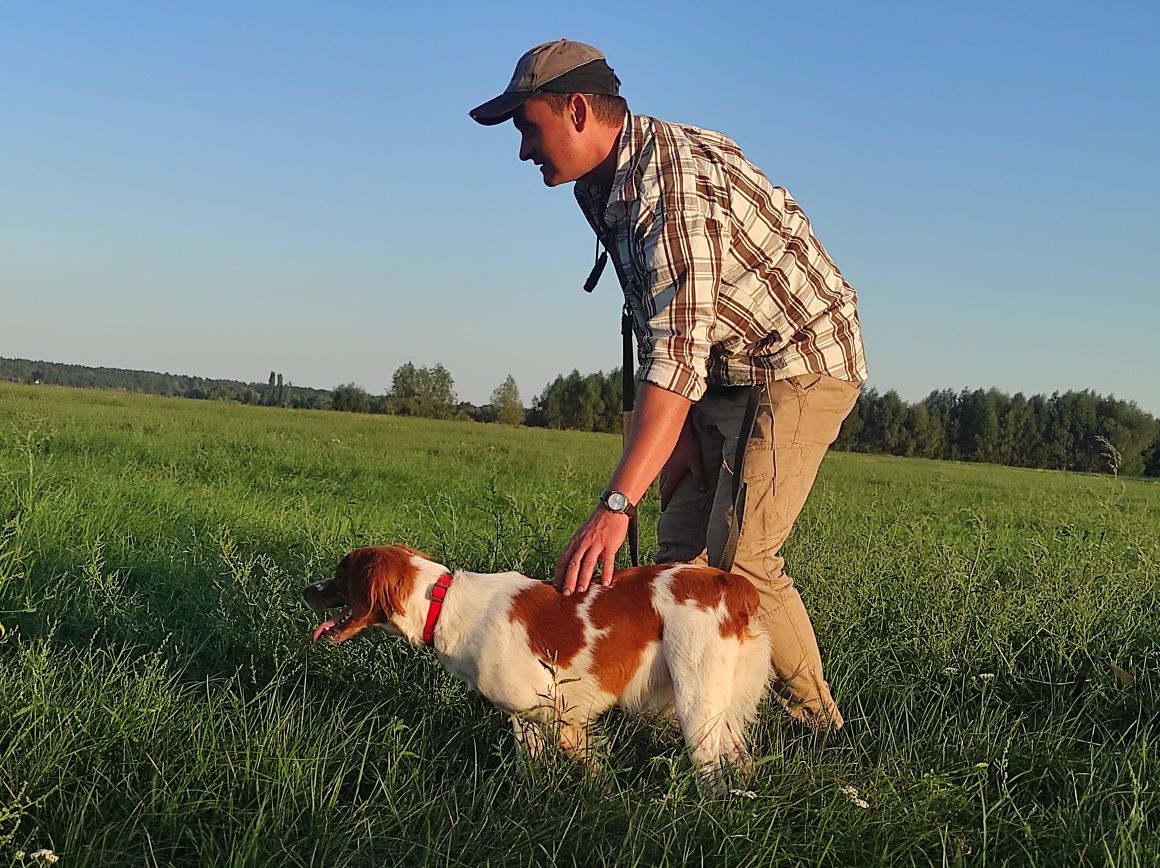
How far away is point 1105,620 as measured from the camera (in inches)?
170

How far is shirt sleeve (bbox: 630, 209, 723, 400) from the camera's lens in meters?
2.77

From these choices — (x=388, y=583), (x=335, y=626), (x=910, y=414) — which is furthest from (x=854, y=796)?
(x=910, y=414)

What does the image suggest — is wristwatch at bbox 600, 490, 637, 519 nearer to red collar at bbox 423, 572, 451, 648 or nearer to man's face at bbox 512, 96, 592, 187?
red collar at bbox 423, 572, 451, 648

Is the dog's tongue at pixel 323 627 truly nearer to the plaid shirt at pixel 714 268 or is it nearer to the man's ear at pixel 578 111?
the plaid shirt at pixel 714 268

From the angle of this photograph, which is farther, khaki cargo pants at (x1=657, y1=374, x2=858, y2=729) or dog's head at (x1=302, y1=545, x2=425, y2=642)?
khaki cargo pants at (x1=657, y1=374, x2=858, y2=729)

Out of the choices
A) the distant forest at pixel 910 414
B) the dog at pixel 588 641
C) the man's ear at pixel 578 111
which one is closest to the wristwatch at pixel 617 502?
the dog at pixel 588 641

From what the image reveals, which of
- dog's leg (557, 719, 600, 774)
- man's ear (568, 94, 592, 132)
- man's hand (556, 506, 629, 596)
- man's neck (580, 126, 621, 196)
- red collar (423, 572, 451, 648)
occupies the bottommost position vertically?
dog's leg (557, 719, 600, 774)

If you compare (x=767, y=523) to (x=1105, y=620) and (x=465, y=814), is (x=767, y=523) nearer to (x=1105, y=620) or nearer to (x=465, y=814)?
(x=465, y=814)

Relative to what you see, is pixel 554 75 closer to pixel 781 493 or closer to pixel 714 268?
pixel 714 268

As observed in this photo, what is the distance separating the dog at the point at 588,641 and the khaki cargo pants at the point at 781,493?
253 millimetres

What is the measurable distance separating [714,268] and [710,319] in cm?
17

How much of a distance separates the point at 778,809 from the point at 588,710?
0.88m

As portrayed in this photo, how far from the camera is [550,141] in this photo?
300 centimetres

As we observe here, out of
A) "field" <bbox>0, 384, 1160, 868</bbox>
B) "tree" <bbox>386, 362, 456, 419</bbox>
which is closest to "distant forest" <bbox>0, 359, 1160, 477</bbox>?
"tree" <bbox>386, 362, 456, 419</bbox>
